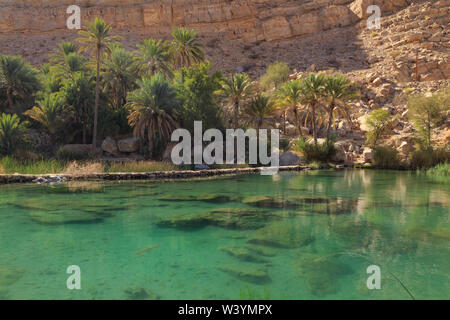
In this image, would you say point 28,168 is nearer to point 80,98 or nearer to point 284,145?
point 80,98

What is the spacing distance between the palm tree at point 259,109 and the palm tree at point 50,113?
1492cm

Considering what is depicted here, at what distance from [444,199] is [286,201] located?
5.75m

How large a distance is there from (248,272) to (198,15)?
64.3 meters

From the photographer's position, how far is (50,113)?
2238 centimetres

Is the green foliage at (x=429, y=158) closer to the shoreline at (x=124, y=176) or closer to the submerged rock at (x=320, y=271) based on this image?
the shoreline at (x=124, y=176)

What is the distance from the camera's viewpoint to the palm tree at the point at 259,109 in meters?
27.9

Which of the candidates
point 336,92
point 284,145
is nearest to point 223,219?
point 336,92

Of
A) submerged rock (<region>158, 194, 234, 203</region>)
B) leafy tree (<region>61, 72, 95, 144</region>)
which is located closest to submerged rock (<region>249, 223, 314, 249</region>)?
submerged rock (<region>158, 194, 234, 203</region>)

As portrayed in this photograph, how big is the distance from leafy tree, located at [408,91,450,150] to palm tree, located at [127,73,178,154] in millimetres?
19566

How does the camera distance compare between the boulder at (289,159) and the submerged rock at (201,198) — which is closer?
the submerged rock at (201,198)

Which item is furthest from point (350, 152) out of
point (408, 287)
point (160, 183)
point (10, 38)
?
point (10, 38)

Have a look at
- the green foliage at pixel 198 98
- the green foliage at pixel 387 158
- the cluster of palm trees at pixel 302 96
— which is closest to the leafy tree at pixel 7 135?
the green foliage at pixel 198 98
